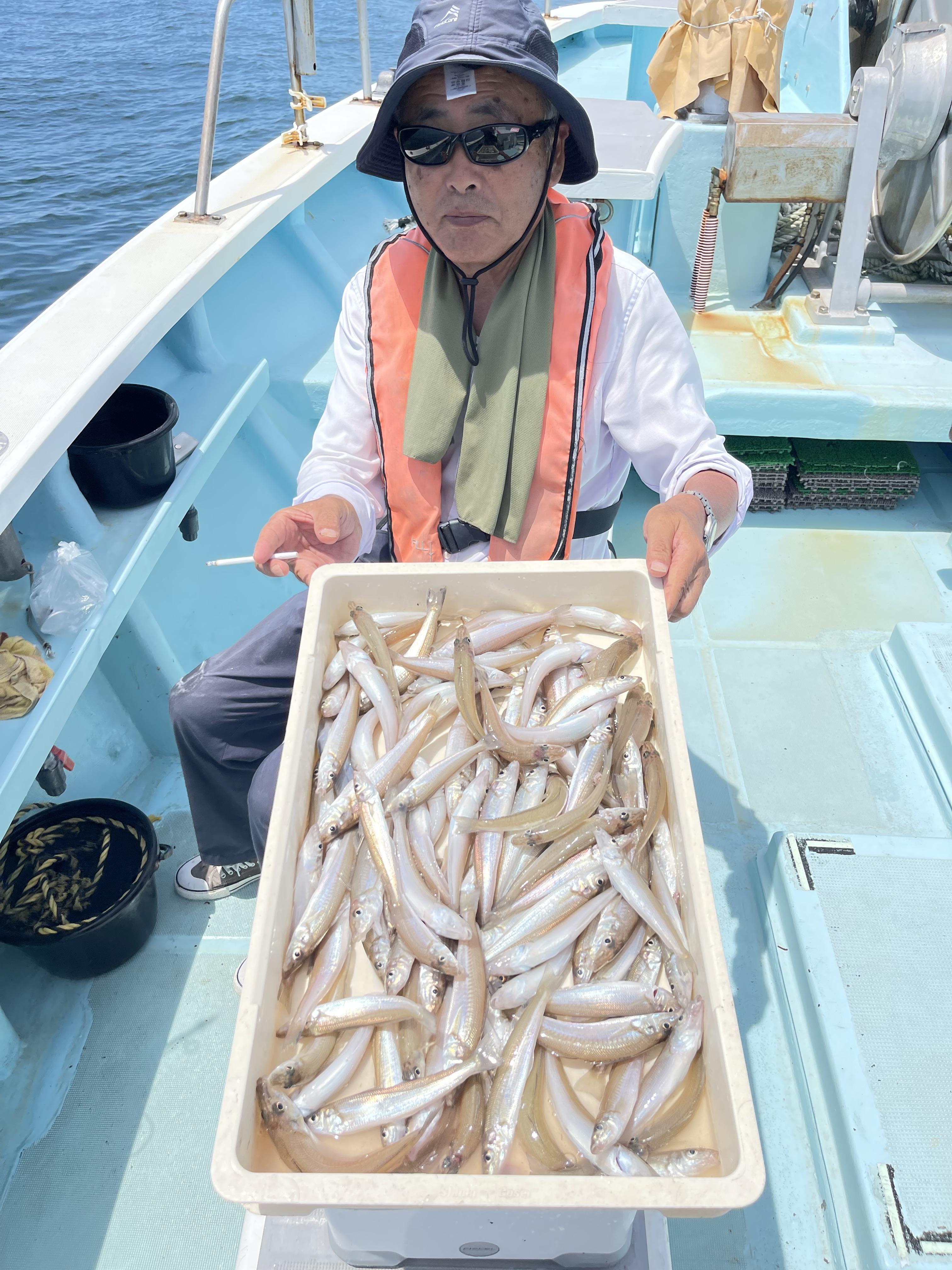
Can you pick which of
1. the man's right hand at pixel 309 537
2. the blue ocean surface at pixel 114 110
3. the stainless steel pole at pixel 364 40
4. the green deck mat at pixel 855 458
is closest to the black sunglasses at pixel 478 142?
the man's right hand at pixel 309 537

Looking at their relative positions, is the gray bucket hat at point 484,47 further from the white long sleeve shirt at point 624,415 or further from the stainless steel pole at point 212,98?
the stainless steel pole at point 212,98

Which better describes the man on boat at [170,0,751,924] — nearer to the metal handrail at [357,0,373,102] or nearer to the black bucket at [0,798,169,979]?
the black bucket at [0,798,169,979]

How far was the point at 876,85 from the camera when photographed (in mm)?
3699

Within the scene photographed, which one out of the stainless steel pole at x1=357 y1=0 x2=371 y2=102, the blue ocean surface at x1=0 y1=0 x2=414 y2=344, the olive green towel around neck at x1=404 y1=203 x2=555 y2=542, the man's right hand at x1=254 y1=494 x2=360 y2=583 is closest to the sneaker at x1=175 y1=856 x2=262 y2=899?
the man's right hand at x1=254 y1=494 x2=360 y2=583

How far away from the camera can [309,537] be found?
1944 millimetres

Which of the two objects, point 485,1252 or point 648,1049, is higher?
point 648,1049

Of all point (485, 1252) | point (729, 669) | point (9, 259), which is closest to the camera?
point (485, 1252)

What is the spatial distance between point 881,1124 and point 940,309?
4.27 meters

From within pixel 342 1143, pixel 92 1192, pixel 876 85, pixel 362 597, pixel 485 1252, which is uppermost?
pixel 876 85

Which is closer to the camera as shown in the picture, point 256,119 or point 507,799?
point 507,799

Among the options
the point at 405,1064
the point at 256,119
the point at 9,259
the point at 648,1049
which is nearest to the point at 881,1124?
the point at 648,1049

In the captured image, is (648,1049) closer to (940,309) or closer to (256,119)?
(940,309)

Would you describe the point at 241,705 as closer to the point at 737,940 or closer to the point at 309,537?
the point at 309,537

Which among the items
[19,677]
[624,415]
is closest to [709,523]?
[624,415]
